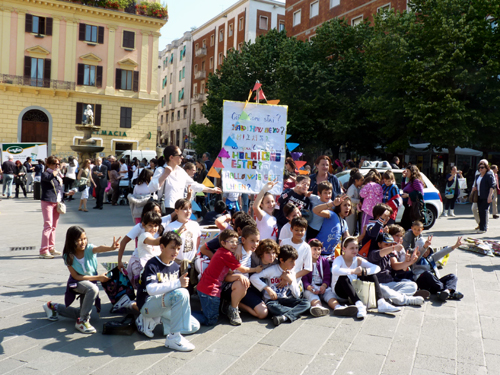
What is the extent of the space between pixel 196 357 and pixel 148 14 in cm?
3946

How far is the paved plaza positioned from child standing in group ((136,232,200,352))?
14 cm

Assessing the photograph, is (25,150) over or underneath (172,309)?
over

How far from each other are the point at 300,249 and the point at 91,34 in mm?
37082

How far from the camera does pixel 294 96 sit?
1024 inches

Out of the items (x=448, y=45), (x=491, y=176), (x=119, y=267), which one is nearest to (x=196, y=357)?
(x=119, y=267)

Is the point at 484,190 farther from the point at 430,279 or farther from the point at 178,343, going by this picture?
the point at 178,343

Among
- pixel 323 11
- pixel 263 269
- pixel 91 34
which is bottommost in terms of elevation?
pixel 263 269

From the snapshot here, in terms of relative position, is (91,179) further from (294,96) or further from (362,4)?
(362,4)

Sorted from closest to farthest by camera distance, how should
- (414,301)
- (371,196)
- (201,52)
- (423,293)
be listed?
(414,301)
(423,293)
(371,196)
(201,52)

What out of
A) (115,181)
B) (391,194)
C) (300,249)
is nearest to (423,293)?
(300,249)

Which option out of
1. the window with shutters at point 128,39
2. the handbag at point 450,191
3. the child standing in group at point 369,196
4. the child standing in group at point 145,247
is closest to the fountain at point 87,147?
the window with shutters at point 128,39

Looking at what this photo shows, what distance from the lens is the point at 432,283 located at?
6.36m

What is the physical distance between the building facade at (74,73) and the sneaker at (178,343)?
35.5m

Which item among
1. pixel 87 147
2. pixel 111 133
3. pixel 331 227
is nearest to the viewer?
pixel 331 227
